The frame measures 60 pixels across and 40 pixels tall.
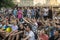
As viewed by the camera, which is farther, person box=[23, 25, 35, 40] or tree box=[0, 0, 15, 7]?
person box=[23, 25, 35, 40]

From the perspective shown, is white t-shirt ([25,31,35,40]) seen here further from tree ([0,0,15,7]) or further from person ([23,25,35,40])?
tree ([0,0,15,7])

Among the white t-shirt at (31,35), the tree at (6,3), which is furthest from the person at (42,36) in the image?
the tree at (6,3)

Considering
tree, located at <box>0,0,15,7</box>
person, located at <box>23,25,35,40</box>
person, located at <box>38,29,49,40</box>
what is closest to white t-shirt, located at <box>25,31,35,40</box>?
person, located at <box>23,25,35,40</box>

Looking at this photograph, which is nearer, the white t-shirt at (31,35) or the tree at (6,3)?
the tree at (6,3)

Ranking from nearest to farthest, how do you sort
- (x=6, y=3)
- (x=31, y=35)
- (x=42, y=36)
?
(x=6, y=3), (x=31, y=35), (x=42, y=36)

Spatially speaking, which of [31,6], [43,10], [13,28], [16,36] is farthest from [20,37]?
[31,6]

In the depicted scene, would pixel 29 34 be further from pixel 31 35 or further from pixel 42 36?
pixel 42 36

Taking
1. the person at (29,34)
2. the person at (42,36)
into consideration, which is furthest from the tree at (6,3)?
the person at (42,36)

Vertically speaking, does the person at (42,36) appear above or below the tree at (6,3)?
below

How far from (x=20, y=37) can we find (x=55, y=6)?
1407 centimetres

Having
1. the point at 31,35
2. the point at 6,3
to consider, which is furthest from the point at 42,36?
the point at 6,3

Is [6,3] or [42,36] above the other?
[6,3]

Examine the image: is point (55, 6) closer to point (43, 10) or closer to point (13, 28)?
point (43, 10)

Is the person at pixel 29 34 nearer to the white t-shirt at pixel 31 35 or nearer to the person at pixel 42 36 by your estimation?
the white t-shirt at pixel 31 35
